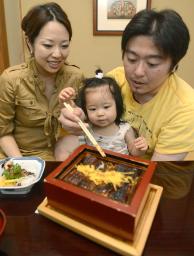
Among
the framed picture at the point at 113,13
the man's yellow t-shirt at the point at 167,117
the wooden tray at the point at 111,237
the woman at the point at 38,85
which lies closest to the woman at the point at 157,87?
the man's yellow t-shirt at the point at 167,117

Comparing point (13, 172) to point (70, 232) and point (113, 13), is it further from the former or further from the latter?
point (113, 13)

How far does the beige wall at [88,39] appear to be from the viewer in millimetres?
2600

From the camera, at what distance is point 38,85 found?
166 centimetres

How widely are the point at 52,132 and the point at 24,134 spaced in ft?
0.58

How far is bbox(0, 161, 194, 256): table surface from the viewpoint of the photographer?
74 cm

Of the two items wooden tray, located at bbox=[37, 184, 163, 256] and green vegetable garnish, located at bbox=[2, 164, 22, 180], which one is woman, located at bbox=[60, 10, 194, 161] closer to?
green vegetable garnish, located at bbox=[2, 164, 22, 180]

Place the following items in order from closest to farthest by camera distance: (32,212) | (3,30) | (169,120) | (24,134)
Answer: (32,212), (169,120), (24,134), (3,30)

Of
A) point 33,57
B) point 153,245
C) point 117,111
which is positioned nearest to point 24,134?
point 33,57

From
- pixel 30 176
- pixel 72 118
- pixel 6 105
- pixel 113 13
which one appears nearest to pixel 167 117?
→ pixel 72 118

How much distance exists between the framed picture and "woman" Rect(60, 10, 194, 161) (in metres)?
1.25

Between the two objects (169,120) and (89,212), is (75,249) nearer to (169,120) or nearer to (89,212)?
(89,212)

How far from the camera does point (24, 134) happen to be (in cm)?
177

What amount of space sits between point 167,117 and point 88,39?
5.37ft

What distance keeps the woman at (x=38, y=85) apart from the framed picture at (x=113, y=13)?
40.1 inches
